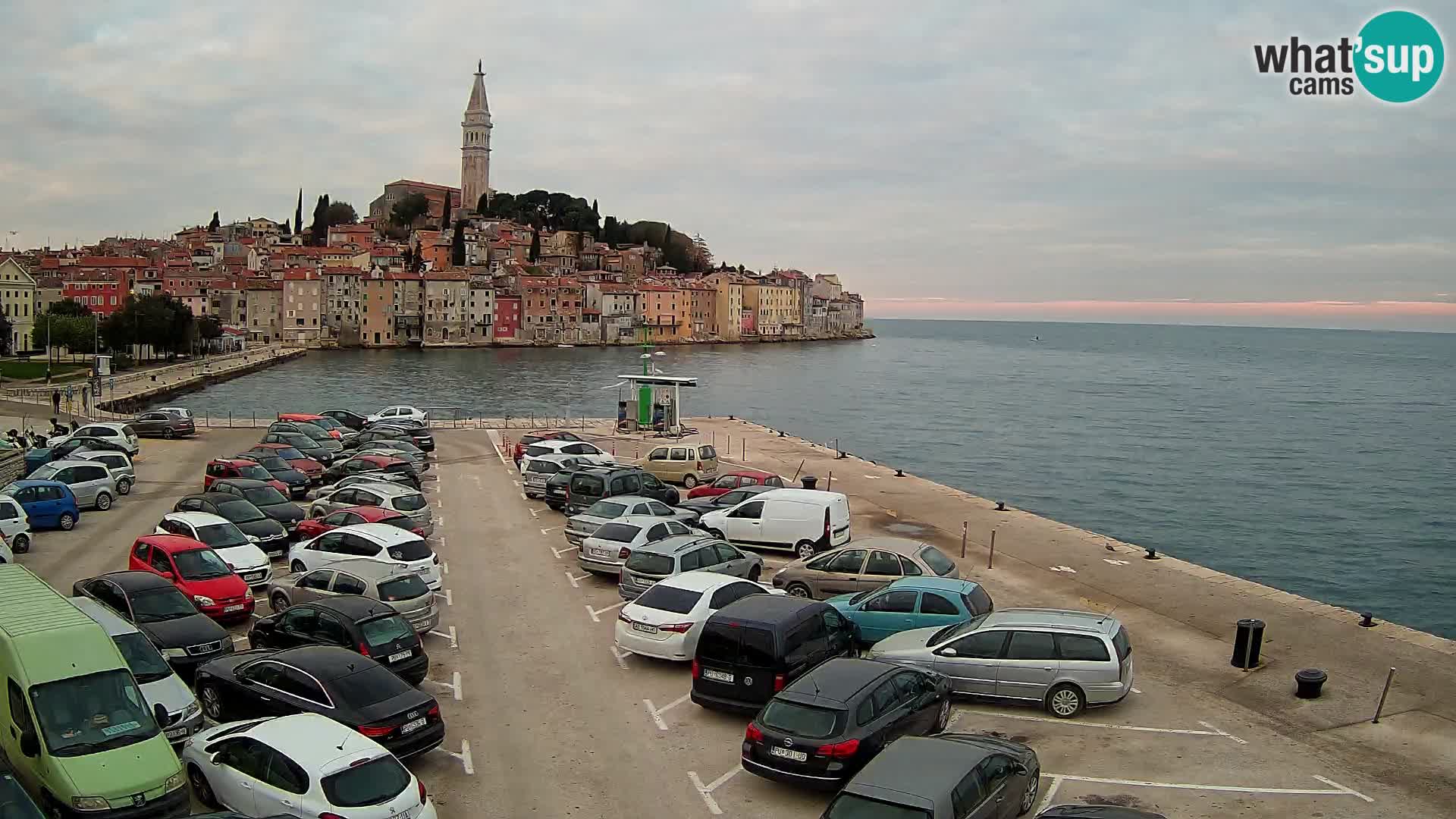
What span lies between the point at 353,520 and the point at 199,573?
149 inches

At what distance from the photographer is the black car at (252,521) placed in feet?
61.6

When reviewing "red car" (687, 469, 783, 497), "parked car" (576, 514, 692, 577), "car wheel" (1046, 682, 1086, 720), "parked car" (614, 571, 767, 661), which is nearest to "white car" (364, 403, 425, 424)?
"red car" (687, 469, 783, 497)

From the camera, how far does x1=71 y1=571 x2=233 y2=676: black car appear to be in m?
11.8

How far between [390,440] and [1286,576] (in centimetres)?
2712

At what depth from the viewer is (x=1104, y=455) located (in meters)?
59.3

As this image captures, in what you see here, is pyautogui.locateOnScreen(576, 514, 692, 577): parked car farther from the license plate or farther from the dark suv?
the license plate

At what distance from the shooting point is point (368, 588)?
14.1m

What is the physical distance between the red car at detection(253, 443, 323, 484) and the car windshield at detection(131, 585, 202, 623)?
13.8 metres

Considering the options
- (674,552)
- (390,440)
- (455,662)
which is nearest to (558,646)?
(455,662)

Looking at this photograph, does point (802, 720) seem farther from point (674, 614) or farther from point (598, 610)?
point (598, 610)

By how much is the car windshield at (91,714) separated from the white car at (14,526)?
38.9 ft

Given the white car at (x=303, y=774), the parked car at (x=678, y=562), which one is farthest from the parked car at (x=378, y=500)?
the white car at (x=303, y=774)

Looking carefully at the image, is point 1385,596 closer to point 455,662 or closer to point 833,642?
point 833,642

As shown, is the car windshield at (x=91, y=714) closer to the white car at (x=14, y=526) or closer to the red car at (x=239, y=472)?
the white car at (x=14, y=526)
